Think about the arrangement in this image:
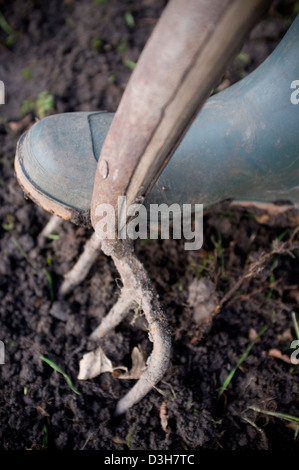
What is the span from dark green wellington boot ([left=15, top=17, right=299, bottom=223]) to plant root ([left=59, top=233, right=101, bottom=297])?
0.22m

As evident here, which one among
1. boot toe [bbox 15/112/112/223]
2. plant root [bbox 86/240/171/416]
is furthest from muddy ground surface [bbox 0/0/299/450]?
boot toe [bbox 15/112/112/223]

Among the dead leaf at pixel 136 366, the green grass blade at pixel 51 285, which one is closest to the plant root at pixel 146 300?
the dead leaf at pixel 136 366

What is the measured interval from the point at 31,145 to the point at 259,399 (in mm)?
1177

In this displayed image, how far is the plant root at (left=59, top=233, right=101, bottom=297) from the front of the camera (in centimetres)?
144

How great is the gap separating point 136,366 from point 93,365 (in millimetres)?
154

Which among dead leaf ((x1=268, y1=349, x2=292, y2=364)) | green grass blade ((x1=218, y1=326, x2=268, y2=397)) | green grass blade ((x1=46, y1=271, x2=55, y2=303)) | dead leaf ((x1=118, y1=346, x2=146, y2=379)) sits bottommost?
dead leaf ((x1=268, y1=349, x2=292, y2=364))

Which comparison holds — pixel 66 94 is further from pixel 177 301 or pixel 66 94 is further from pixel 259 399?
pixel 259 399

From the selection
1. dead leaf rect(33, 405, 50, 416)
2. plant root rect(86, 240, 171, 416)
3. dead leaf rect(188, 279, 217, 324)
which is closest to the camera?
plant root rect(86, 240, 171, 416)

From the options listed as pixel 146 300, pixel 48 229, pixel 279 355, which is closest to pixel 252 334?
pixel 279 355

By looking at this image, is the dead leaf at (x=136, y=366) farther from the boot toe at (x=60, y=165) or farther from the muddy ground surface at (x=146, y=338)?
the boot toe at (x=60, y=165)

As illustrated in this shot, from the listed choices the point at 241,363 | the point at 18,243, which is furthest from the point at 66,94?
the point at 241,363

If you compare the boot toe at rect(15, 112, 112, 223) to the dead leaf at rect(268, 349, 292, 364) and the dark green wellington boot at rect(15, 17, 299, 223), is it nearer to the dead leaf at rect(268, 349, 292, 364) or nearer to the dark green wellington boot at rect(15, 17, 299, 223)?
the dark green wellington boot at rect(15, 17, 299, 223)

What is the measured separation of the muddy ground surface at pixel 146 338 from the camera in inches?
54.4

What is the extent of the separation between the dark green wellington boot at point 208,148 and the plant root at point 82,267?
22 cm
